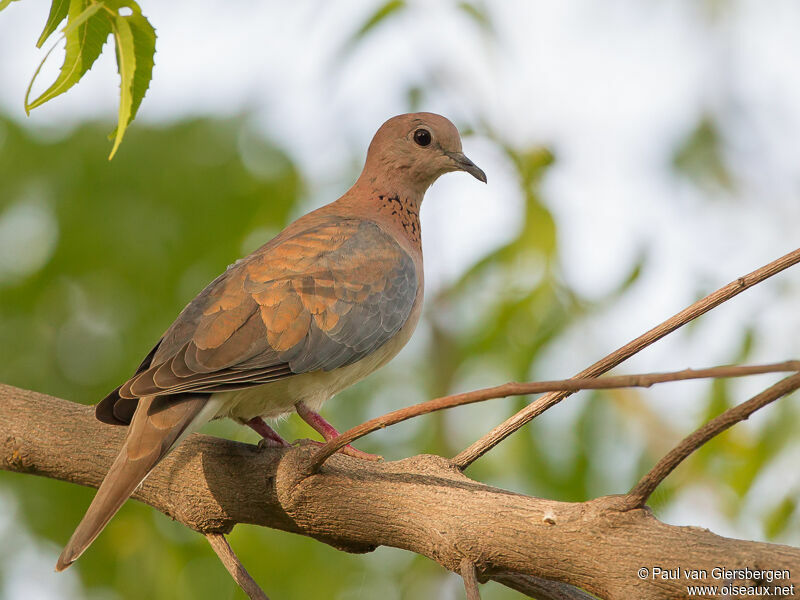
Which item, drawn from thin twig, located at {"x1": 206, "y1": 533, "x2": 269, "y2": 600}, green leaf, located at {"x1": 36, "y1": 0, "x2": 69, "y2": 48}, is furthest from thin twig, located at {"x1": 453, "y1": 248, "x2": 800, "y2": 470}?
green leaf, located at {"x1": 36, "y1": 0, "x2": 69, "y2": 48}

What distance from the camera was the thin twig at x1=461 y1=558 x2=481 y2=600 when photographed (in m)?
2.12

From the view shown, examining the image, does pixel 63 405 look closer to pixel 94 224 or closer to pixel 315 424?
pixel 315 424

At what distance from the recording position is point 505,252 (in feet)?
12.5

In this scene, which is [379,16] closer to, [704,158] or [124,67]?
[704,158]

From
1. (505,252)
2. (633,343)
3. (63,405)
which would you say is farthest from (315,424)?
(633,343)

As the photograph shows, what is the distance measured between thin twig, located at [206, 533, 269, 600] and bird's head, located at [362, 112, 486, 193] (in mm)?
1943

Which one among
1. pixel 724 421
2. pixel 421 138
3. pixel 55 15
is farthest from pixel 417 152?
pixel 724 421

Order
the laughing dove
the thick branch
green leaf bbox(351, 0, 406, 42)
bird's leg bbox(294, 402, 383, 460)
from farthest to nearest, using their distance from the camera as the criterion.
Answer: green leaf bbox(351, 0, 406, 42), bird's leg bbox(294, 402, 383, 460), the laughing dove, the thick branch

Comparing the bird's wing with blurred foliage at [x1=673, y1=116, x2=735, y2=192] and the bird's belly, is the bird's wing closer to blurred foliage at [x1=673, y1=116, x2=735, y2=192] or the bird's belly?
the bird's belly

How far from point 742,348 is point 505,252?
97cm

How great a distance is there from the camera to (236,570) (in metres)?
2.50

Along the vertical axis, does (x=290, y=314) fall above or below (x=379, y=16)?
below

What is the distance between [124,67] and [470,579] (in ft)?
4.49

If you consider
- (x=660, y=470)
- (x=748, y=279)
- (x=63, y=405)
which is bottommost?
(x=63, y=405)
